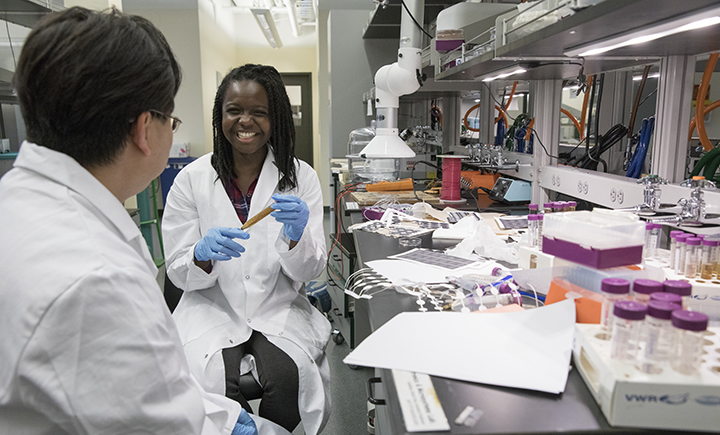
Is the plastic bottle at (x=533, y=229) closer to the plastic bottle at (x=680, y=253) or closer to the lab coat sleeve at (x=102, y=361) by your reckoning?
the plastic bottle at (x=680, y=253)

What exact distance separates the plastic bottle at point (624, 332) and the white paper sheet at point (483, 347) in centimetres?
10

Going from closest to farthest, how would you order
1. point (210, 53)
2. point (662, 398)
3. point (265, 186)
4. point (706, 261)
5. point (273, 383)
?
point (662, 398)
point (706, 261)
point (273, 383)
point (265, 186)
point (210, 53)

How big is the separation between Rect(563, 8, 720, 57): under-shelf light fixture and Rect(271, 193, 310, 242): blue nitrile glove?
0.93 m

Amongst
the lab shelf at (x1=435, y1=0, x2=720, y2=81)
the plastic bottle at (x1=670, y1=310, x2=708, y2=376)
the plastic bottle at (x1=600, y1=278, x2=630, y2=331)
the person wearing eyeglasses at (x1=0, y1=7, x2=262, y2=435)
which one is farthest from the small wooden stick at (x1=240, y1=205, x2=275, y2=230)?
the plastic bottle at (x1=670, y1=310, x2=708, y2=376)

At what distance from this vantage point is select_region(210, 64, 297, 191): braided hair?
1.71 m

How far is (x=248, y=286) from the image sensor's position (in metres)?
1.60

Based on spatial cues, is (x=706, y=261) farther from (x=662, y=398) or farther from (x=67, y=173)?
(x=67, y=173)

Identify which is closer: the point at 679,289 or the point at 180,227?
the point at 679,289

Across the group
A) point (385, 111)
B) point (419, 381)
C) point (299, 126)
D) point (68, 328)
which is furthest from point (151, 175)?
point (299, 126)

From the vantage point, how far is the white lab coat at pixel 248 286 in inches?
58.2

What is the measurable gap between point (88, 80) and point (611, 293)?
838mm

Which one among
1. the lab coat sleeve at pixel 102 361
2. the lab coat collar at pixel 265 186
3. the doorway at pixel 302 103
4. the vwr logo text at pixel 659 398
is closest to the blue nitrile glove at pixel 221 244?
the lab coat collar at pixel 265 186

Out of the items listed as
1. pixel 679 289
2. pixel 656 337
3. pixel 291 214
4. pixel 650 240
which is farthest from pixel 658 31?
pixel 291 214

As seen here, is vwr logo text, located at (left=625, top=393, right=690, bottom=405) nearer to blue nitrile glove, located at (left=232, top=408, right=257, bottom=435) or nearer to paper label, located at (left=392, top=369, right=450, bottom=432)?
paper label, located at (left=392, top=369, right=450, bottom=432)
